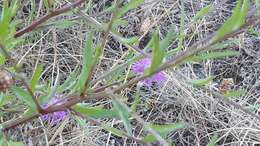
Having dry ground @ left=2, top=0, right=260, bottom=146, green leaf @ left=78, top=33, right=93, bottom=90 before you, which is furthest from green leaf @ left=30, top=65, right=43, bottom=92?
dry ground @ left=2, top=0, right=260, bottom=146

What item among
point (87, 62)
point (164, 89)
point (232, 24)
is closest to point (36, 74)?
point (87, 62)

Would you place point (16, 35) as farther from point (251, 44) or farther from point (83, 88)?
point (251, 44)

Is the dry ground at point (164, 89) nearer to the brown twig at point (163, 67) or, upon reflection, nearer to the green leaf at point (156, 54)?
the brown twig at point (163, 67)

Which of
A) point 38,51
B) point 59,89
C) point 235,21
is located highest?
point 235,21

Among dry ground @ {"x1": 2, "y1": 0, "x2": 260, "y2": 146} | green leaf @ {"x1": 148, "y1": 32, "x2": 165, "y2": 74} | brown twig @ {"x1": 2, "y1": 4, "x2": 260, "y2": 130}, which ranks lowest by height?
dry ground @ {"x1": 2, "y1": 0, "x2": 260, "y2": 146}

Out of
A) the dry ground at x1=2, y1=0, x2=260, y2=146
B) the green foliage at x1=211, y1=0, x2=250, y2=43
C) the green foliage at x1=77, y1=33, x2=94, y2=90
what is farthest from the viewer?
the dry ground at x1=2, y1=0, x2=260, y2=146

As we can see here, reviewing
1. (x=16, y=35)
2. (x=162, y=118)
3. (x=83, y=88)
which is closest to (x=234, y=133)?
(x=162, y=118)

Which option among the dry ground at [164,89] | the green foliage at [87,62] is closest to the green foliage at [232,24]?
the green foliage at [87,62]

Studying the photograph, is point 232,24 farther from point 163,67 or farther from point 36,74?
point 36,74

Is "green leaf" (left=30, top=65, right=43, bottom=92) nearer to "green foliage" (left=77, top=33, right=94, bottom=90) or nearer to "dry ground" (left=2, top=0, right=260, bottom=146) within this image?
"green foliage" (left=77, top=33, right=94, bottom=90)

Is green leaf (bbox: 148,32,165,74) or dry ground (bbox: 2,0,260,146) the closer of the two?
green leaf (bbox: 148,32,165,74)

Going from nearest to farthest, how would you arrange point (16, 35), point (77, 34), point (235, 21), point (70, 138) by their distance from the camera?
point (235, 21)
point (16, 35)
point (70, 138)
point (77, 34)
